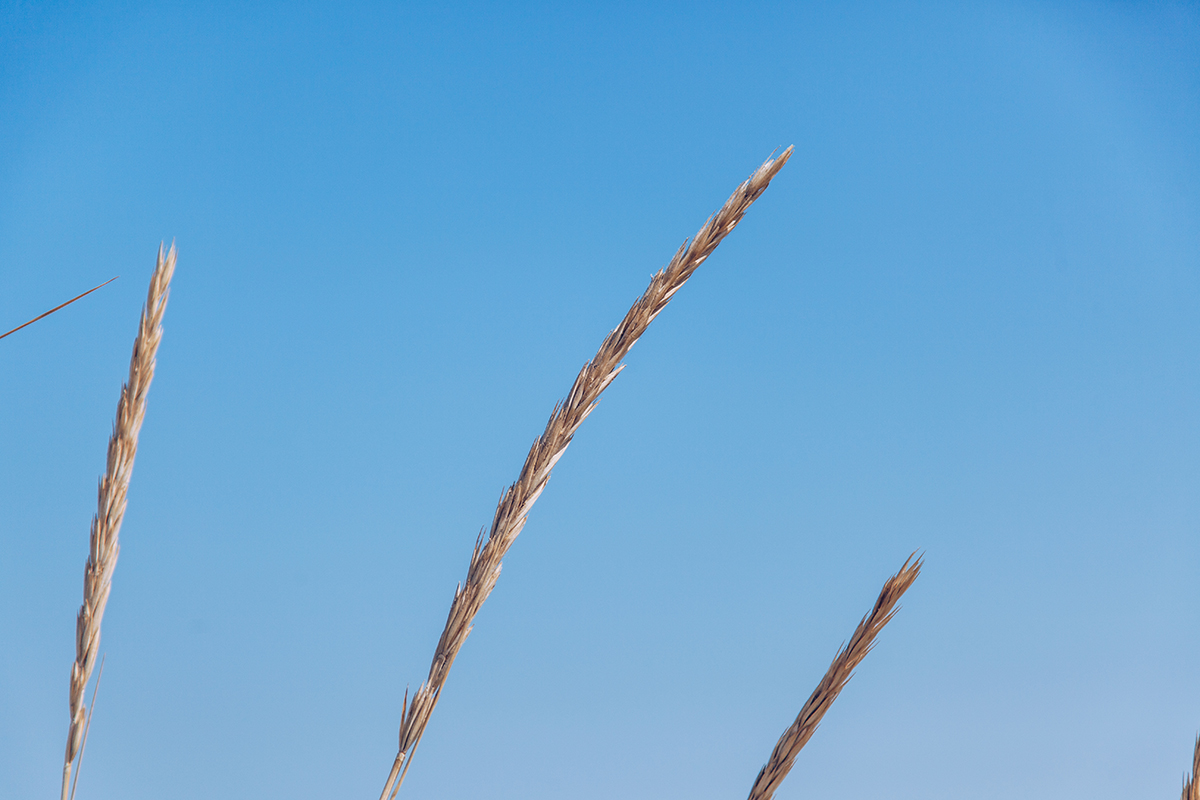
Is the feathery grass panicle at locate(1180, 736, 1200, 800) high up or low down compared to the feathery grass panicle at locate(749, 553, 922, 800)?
down

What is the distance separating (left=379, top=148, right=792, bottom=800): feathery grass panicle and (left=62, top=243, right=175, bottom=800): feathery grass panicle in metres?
0.51

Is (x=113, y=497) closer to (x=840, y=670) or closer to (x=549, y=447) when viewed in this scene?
(x=549, y=447)

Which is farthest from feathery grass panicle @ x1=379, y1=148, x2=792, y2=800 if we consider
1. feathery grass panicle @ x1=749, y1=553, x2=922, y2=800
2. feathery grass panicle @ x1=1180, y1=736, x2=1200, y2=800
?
feathery grass panicle @ x1=1180, y1=736, x2=1200, y2=800

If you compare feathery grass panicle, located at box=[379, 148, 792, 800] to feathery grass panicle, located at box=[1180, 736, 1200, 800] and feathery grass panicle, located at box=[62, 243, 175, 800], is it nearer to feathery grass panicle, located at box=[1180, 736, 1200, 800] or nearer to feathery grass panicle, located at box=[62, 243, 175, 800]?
feathery grass panicle, located at box=[62, 243, 175, 800]

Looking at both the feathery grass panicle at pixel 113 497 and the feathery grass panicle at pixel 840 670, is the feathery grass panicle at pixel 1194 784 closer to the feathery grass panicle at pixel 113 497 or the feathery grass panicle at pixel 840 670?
the feathery grass panicle at pixel 840 670

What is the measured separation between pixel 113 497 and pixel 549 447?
70 cm

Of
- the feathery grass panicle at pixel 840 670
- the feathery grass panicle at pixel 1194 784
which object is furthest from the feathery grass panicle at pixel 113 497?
the feathery grass panicle at pixel 1194 784

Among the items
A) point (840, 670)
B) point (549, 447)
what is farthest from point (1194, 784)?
point (549, 447)

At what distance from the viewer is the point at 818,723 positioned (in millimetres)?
927

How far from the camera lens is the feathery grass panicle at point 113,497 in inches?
43.3

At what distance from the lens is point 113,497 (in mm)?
1158

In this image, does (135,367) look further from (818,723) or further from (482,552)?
(818,723)

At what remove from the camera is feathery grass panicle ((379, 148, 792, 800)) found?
100 cm

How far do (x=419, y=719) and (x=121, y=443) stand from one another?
0.68 meters
